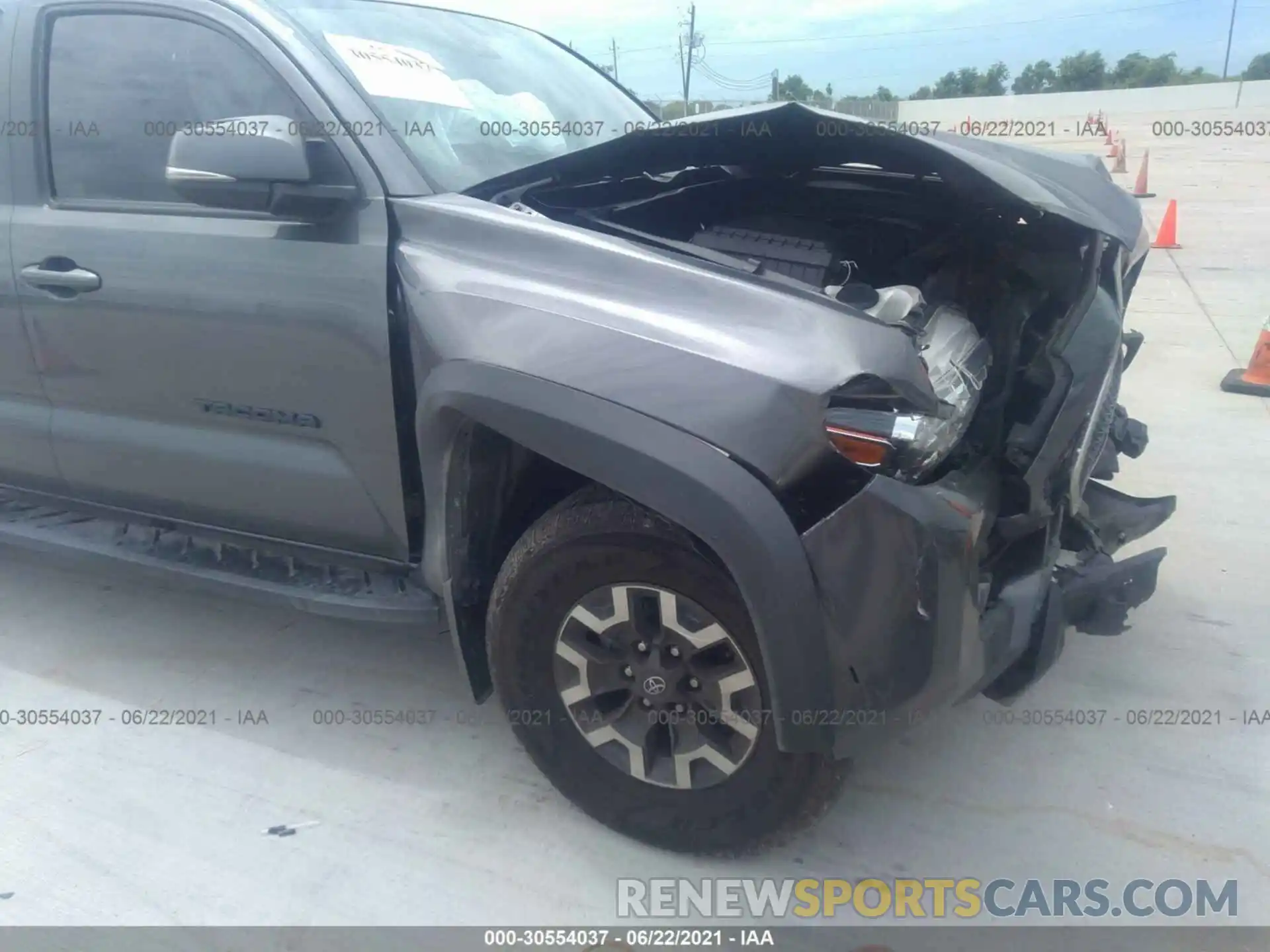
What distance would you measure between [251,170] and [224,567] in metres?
1.12

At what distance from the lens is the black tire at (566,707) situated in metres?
2.11

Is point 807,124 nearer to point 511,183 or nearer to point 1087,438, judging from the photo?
point 511,183

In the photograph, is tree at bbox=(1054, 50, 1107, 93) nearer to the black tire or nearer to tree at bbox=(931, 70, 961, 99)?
tree at bbox=(931, 70, 961, 99)

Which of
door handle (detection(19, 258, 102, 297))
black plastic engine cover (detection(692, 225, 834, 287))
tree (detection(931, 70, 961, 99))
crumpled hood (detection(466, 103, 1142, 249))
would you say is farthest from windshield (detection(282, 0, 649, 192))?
tree (detection(931, 70, 961, 99))

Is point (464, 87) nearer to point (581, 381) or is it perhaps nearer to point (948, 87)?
point (581, 381)

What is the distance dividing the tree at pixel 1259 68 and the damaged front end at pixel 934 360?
60101 millimetres

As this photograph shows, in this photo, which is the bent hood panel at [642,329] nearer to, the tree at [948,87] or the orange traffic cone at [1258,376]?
the orange traffic cone at [1258,376]

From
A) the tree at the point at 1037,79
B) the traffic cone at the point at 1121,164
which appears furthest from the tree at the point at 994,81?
the traffic cone at the point at 1121,164

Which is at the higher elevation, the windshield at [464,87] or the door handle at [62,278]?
the windshield at [464,87]

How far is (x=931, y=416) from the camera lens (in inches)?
79.0

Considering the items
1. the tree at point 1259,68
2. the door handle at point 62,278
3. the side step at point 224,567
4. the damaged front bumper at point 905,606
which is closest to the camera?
the damaged front bumper at point 905,606

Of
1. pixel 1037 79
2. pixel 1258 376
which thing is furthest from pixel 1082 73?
pixel 1258 376

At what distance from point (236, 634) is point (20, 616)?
843 millimetres

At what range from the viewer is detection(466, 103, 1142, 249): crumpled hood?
2188 mm
